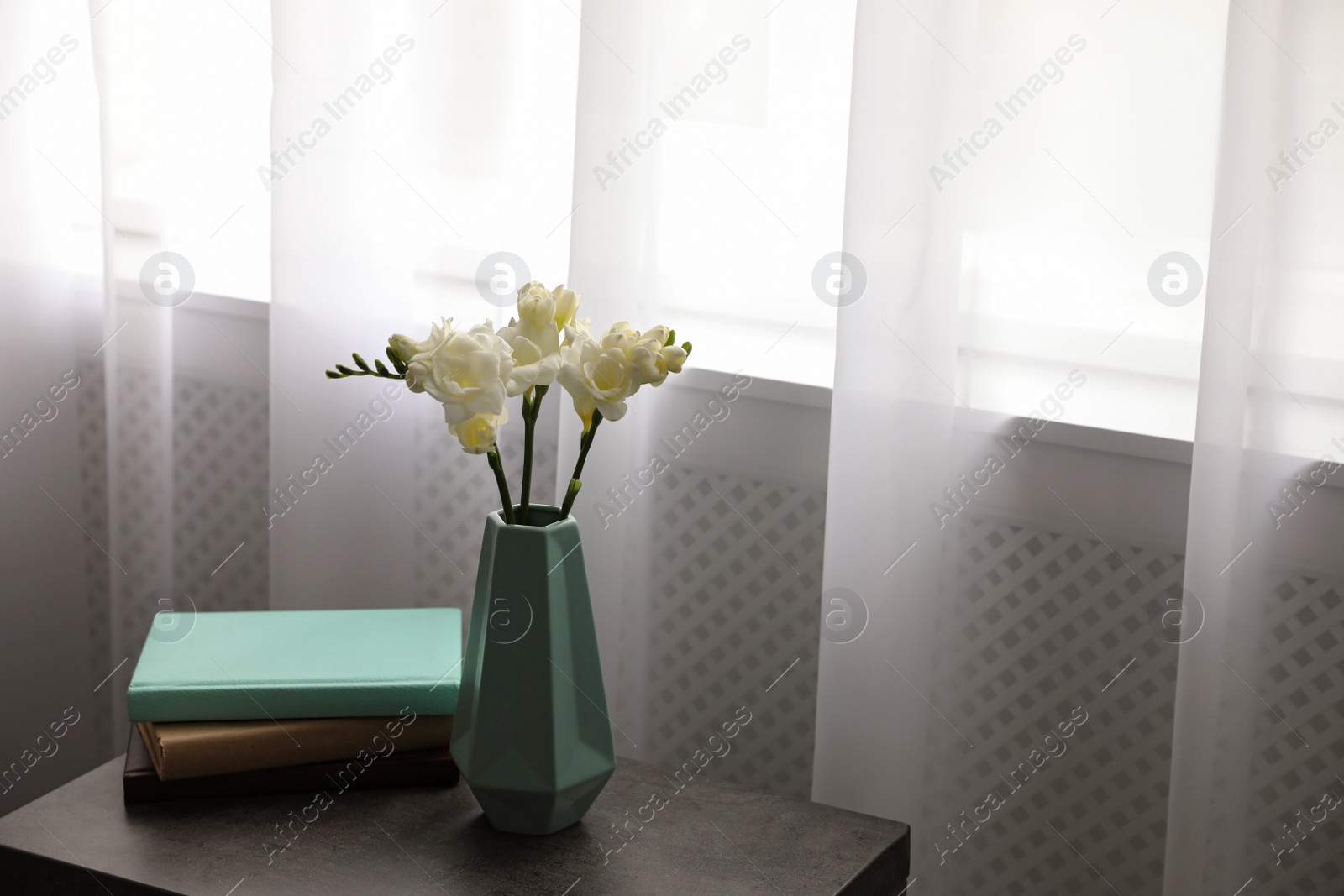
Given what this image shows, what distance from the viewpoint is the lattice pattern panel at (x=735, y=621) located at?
57.2 inches

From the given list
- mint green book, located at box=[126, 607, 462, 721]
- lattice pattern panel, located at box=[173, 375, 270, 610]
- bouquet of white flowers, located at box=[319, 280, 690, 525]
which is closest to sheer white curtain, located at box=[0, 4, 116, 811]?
lattice pattern panel, located at box=[173, 375, 270, 610]

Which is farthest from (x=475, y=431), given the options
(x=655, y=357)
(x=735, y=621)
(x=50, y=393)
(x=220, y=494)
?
(x=50, y=393)

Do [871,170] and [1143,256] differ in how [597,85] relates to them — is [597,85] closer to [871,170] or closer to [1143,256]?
[871,170]

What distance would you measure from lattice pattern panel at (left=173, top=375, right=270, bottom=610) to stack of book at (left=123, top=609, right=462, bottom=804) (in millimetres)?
730

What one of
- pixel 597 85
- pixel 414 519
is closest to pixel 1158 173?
pixel 597 85

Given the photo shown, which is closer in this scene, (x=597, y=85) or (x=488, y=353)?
(x=488, y=353)

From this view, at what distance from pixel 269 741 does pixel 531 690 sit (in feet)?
0.75

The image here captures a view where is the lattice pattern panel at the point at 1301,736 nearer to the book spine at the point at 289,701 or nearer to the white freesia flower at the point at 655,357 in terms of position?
the white freesia flower at the point at 655,357

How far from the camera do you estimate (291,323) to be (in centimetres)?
154

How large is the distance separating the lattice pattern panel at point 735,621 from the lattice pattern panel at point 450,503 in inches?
7.6

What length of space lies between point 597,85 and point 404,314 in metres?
0.38

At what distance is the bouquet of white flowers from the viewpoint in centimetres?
91

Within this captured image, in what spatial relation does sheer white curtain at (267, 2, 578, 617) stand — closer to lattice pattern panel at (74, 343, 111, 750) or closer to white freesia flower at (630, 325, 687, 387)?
lattice pattern panel at (74, 343, 111, 750)

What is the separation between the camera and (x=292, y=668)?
1040 millimetres
